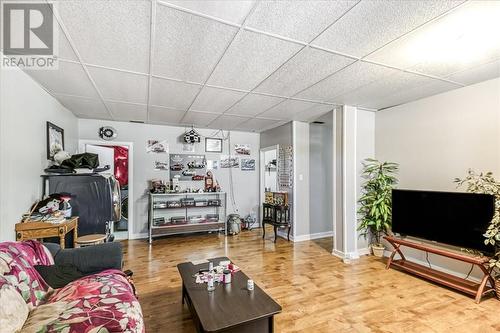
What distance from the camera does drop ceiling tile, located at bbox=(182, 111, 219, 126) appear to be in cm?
416

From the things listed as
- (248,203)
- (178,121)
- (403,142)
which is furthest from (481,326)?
(178,121)

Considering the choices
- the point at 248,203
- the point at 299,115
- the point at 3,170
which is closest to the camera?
the point at 3,170

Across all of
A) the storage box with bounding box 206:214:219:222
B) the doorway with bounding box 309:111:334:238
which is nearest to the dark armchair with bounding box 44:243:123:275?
the storage box with bounding box 206:214:219:222

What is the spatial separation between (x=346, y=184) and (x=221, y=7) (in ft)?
9.98

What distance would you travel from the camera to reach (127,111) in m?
4.01

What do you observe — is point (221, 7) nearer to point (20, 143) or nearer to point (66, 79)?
point (66, 79)

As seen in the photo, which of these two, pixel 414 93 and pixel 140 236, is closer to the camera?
pixel 414 93

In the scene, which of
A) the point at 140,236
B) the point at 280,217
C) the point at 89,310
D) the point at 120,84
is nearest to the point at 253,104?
the point at 120,84

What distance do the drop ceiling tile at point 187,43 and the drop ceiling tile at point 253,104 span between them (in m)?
0.95

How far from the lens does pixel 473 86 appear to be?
2830 millimetres

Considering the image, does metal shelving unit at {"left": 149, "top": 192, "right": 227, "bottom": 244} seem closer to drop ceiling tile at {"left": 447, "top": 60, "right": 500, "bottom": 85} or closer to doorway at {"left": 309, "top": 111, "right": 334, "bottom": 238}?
doorway at {"left": 309, "top": 111, "right": 334, "bottom": 238}

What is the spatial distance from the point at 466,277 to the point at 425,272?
45 centimetres

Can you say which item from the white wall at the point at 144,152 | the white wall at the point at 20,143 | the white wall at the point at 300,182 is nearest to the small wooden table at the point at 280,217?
the white wall at the point at 300,182

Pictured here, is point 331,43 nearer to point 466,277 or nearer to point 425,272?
point 425,272
